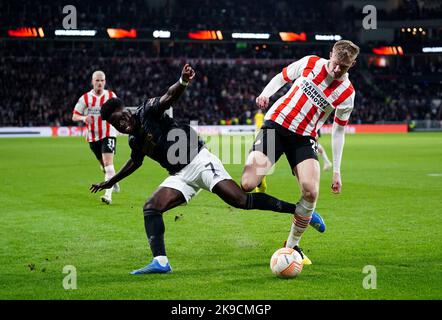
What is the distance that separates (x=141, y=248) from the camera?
923 centimetres

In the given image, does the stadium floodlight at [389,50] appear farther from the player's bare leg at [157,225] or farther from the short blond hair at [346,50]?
the player's bare leg at [157,225]

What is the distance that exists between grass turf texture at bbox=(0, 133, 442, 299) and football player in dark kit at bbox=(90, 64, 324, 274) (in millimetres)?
569

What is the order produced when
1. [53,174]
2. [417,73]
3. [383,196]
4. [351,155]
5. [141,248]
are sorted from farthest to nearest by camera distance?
A: 1. [417,73]
2. [351,155]
3. [53,174]
4. [383,196]
5. [141,248]

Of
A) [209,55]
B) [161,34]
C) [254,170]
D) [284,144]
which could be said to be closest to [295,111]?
[284,144]

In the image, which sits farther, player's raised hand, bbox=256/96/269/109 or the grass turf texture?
player's raised hand, bbox=256/96/269/109

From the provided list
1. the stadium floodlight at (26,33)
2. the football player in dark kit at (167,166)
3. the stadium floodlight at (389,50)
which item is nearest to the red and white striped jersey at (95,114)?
the football player in dark kit at (167,166)

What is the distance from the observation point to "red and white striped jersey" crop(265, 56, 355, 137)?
26.6 feet

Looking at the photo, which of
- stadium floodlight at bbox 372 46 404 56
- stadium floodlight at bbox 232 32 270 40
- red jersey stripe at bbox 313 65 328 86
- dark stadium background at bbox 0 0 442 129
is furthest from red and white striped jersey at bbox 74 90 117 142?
stadium floodlight at bbox 372 46 404 56

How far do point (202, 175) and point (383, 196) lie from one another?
816cm

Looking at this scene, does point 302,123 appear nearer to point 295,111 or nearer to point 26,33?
point 295,111

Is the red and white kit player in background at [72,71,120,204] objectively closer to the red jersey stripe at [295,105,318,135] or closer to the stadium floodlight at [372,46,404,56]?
the red jersey stripe at [295,105,318,135]

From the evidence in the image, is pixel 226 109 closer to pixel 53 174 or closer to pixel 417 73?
pixel 417 73

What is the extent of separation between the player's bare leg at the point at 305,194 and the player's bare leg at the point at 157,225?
1347 millimetres
